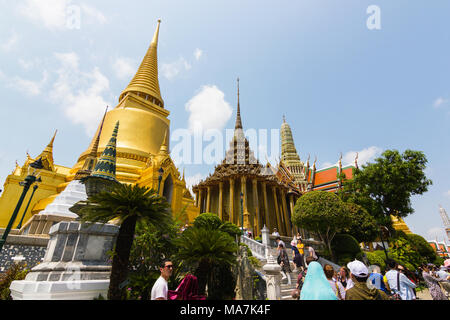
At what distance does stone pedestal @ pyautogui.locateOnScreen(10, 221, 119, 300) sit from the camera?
4168mm

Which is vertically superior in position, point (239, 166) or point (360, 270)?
point (239, 166)

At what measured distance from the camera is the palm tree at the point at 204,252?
552 cm

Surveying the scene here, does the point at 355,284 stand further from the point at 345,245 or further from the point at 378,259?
the point at 378,259

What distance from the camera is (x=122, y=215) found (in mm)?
4492

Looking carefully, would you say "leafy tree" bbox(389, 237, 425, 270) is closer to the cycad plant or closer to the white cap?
the cycad plant

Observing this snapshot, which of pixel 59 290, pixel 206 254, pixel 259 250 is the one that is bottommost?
pixel 59 290

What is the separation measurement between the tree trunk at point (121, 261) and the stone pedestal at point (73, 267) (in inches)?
23.0

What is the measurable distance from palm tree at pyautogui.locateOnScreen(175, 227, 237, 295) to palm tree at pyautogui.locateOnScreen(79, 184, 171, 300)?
1.17 m

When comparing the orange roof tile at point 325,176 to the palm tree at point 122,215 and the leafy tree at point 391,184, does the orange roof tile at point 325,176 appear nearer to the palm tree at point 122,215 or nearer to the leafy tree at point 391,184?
the leafy tree at point 391,184

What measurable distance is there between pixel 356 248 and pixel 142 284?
16465 mm

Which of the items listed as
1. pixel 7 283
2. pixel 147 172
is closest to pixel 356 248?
pixel 147 172

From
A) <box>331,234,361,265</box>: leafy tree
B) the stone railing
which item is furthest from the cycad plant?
<box>331,234,361,265</box>: leafy tree

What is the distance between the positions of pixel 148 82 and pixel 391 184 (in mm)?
26516

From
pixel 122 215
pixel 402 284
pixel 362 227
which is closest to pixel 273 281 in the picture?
pixel 402 284
